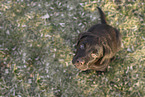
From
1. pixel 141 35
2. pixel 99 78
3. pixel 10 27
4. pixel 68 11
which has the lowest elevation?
pixel 99 78

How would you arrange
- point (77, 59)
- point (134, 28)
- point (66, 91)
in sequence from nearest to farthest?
1. point (77, 59)
2. point (66, 91)
3. point (134, 28)

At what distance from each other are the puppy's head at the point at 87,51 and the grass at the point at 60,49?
8.95 feet

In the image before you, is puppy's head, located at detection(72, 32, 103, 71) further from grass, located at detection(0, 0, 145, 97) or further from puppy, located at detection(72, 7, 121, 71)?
grass, located at detection(0, 0, 145, 97)

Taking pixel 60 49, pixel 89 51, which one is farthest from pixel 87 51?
pixel 60 49

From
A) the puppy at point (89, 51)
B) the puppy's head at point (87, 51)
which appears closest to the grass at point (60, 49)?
the puppy at point (89, 51)

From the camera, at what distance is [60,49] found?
21.0 ft

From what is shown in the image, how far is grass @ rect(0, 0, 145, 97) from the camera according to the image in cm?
607

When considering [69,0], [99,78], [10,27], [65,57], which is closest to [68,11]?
[69,0]

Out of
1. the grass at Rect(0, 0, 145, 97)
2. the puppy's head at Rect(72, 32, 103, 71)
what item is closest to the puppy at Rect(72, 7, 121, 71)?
the puppy's head at Rect(72, 32, 103, 71)

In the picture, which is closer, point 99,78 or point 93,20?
point 99,78

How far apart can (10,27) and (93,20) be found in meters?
4.15

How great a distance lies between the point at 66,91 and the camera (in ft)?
19.9

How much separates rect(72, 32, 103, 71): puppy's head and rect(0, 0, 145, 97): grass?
2.73m

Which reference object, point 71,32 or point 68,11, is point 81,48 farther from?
point 68,11
